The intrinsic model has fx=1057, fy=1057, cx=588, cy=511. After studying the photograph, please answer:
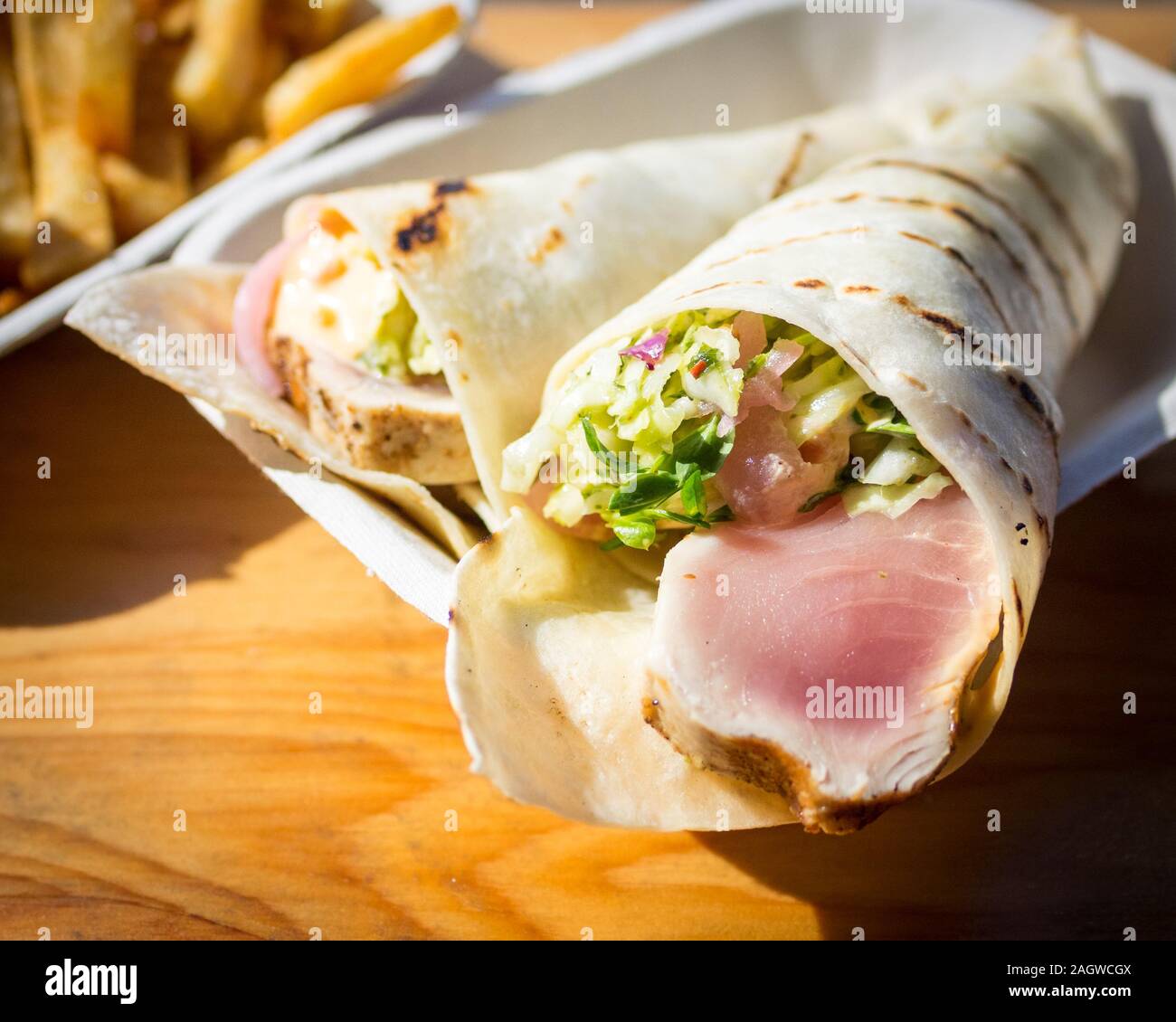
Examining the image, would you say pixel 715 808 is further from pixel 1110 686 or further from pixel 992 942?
pixel 1110 686

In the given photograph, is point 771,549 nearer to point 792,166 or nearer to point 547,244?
point 547,244

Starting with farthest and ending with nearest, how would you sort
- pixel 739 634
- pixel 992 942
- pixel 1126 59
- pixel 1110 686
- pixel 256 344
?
pixel 1126 59
pixel 256 344
pixel 1110 686
pixel 992 942
pixel 739 634

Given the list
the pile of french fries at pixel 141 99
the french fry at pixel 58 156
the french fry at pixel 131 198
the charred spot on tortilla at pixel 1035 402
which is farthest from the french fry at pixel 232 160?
the charred spot on tortilla at pixel 1035 402

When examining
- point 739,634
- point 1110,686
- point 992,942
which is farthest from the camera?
point 1110,686

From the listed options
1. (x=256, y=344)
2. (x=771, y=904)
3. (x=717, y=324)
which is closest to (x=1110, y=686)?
(x=771, y=904)

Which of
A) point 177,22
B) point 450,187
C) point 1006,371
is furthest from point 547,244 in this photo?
point 177,22

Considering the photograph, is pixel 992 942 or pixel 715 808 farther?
pixel 992 942

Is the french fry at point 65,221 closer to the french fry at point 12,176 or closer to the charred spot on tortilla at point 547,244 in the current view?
the french fry at point 12,176

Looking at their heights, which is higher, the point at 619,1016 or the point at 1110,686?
the point at 1110,686
